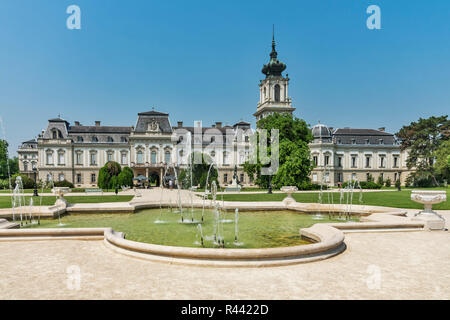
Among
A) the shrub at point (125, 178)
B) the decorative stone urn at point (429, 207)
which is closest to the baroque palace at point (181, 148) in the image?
the shrub at point (125, 178)

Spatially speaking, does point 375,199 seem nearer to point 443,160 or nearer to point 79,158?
point 443,160

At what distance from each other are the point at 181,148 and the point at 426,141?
1734 inches

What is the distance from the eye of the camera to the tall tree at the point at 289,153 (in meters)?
31.0

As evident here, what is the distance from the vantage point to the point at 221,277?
5.13m

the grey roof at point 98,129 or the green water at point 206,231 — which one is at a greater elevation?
the grey roof at point 98,129

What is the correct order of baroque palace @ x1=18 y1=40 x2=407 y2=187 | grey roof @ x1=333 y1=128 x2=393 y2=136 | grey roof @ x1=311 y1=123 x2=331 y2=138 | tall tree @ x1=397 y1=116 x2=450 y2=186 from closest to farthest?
tall tree @ x1=397 y1=116 x2=450 y2=186, baroque palace @ x1=18 y1=40 x2=407 y2=187, grey roof @ x1=311 y1=123 x2=331 y2=138, grey roof @ x1=333 y1=128 x2=393 y2=136

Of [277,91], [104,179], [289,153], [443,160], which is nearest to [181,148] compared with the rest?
[104,179]

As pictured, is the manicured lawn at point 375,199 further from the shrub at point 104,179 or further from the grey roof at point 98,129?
the grey roof at point 98,129

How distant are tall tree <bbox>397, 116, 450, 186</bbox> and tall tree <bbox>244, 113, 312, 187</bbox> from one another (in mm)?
27561

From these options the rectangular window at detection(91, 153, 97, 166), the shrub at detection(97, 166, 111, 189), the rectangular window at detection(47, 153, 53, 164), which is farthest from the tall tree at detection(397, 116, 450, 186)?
the rectangular window at detection(47, 153, 53, 164)

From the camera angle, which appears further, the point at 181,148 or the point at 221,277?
the point at 181,148

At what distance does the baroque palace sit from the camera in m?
53.7

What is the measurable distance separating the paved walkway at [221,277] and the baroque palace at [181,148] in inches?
1809

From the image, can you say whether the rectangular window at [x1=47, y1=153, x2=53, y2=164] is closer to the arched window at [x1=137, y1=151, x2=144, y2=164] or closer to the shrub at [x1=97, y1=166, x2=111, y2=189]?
the arched window at [x1=137, y1=151, x2=144, y2=164]
